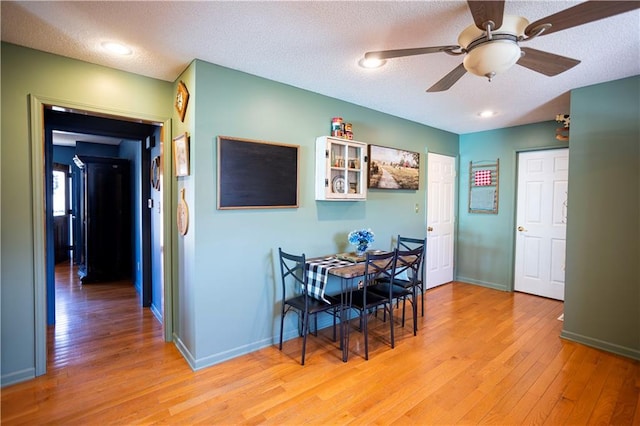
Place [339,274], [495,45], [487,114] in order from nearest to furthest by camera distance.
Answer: [495,45] < [339,274] < [487,114]

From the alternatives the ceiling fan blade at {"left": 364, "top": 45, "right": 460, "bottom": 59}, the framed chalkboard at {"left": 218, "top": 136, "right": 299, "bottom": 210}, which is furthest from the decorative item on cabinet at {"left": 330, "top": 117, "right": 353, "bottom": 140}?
the ceiling fan blade at {"left": 364, "top": 45, "right": 460, "bottom": 59}

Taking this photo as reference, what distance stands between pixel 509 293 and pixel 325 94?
145 inches

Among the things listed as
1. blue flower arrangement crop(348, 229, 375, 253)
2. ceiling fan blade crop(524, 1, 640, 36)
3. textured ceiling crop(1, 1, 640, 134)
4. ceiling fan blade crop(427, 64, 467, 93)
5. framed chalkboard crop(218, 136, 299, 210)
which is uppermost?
textured ceiling crop(1, 1, 640, 134)

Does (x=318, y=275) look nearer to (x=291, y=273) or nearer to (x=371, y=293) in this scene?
(x=291, y=273)

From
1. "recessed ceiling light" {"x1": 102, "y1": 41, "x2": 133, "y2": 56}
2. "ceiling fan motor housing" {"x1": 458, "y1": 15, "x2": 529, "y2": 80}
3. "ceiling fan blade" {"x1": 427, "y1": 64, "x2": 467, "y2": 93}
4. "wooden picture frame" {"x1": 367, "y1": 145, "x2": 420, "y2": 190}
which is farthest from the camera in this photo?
"wooden picture frame" {"x1": 367, "y1": 145, "x2": 420, "y2": 190}

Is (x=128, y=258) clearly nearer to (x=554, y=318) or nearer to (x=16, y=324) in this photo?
(x=16, y=324)

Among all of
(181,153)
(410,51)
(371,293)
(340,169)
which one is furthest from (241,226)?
(410,51)

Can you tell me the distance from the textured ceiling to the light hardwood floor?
2340 millimetres

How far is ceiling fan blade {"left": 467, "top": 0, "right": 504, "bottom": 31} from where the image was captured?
1.33 metres

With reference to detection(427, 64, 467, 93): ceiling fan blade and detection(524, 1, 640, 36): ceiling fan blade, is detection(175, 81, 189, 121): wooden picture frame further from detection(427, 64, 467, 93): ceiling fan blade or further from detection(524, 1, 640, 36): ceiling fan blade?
detection(524, 1, 640, 36): ceiling fan blade

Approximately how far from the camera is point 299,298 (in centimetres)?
291

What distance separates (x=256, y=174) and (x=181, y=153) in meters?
0.61

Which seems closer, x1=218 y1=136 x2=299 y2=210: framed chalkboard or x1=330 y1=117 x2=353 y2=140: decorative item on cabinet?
x1=218 y1=136 x2=299 y2=210: framed chalkboard

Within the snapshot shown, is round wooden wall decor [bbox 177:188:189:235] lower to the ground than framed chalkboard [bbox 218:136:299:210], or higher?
lower
